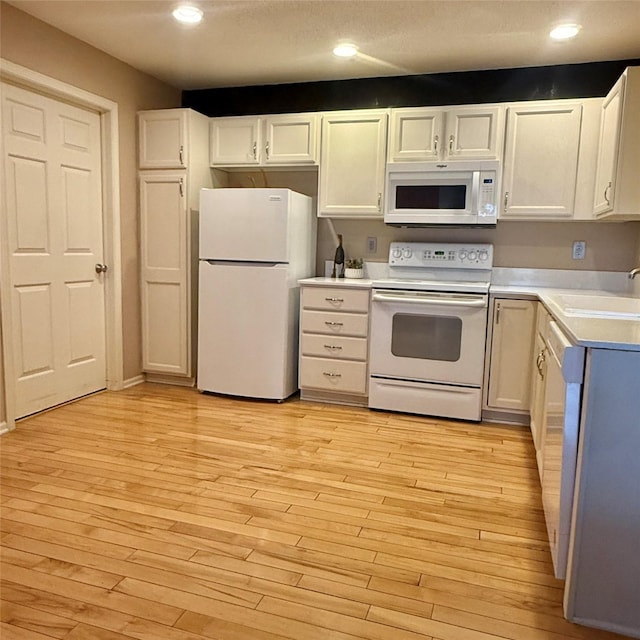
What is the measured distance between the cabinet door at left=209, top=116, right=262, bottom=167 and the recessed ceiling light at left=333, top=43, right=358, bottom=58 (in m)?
0.79

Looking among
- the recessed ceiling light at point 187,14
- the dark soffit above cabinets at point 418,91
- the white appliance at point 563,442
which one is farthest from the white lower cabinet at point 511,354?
the recessed ceiling light at point 187,14

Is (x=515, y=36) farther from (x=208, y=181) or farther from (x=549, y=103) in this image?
(x=208, y=181)

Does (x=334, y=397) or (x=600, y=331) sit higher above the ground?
(x=600, y=331)

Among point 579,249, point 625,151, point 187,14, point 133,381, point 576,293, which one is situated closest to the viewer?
point 625,151

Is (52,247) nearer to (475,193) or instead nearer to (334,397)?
(334,397)

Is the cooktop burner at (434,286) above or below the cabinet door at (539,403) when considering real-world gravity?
above

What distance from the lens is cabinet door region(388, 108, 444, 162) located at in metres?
3.56

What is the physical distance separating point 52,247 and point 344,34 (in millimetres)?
2169

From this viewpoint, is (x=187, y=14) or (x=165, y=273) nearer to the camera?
(x=187, y=14)

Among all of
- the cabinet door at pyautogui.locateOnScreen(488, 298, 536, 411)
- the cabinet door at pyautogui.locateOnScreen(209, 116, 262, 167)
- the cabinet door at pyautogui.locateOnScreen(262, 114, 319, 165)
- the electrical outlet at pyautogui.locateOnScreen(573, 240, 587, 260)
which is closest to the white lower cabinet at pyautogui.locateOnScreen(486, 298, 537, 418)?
the cabinet door at pyautogui.locateOnScreen(488, 298, 536, 411)

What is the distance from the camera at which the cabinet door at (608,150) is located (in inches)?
111

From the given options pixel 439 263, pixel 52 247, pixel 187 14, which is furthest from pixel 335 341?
pixel 187 14

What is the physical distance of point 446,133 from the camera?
3.55 m

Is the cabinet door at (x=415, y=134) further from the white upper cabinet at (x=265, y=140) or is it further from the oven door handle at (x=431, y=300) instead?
the oven door handle at (x=431, y=300)
